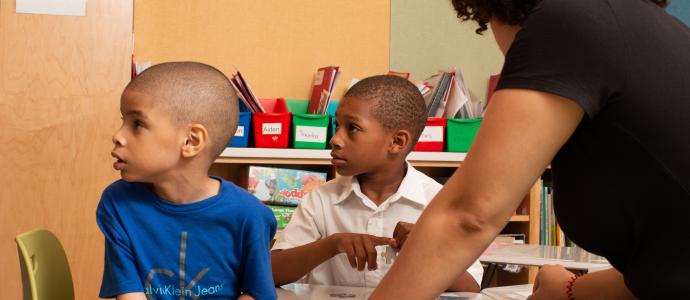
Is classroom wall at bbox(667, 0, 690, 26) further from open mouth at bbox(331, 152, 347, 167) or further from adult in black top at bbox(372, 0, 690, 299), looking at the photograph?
adult in black top at bbox(372, 0, 690, 299)

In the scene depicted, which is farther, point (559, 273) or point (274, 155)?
point (274, 155)

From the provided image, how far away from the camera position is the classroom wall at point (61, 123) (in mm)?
3012

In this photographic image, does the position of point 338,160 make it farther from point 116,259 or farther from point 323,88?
point 323,88

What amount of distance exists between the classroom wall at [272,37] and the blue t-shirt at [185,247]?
7.35 feet

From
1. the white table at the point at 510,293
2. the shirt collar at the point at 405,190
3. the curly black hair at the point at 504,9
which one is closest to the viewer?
the curly black hair at the point at 504,9

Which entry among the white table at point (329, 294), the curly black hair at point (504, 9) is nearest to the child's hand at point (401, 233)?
the white table at point (329, 294)

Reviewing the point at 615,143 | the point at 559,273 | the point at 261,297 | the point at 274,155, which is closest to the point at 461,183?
the point at 615,143

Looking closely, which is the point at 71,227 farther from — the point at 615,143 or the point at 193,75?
the point at 615,143

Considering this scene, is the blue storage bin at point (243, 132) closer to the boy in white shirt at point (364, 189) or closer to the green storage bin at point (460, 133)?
the green storage bin at point (460, 133)

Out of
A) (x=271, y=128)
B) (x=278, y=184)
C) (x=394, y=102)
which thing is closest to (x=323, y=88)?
(x=271, y=128)

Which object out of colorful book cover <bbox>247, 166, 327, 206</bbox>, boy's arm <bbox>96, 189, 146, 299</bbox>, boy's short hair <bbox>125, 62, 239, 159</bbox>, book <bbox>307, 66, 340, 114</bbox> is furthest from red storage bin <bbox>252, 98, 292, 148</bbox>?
boy's arm <bbox>96, 189, 146, 299</bbox>

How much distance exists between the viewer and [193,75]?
1.56m

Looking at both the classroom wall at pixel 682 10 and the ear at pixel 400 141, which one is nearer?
the ear at pixel 400 141

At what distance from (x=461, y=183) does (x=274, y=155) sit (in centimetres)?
237
